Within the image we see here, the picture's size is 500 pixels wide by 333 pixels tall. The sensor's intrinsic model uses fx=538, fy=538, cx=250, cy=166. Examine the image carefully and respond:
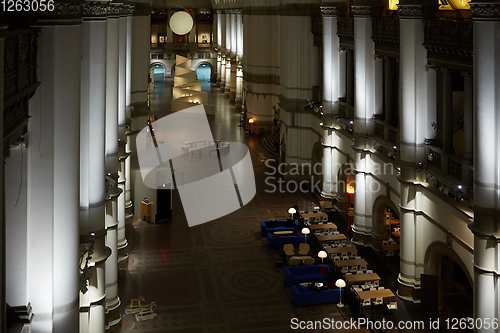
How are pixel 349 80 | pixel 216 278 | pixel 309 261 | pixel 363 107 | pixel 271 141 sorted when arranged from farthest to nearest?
1. pixel 271 141
2. pixel 349 80
3. pixel 363 107
4. pixel 309 261
5. pixel 216 278

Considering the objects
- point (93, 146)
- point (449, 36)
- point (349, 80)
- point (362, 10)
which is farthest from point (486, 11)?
point (349, 80)

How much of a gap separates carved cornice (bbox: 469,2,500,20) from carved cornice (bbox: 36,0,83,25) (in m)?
8.08

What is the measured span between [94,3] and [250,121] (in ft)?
97.4

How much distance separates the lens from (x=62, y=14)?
7395 mm

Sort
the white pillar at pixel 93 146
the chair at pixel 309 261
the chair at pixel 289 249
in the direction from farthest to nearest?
the chair at pixel 289 249, the chair at pixel 309 261, the white pillar at pixel 93 146

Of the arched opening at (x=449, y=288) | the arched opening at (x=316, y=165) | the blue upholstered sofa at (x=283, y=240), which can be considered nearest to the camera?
the arched opening at (x=449, y=288)

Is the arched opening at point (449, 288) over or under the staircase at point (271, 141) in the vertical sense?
under

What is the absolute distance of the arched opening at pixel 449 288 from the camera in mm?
14462

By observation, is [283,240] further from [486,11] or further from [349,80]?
[486,11]

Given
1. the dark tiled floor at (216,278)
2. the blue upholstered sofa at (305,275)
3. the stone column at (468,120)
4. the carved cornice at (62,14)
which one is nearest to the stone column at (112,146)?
the dark tiled floor at (216,278)

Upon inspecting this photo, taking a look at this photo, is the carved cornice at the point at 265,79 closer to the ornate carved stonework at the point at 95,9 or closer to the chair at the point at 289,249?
the chair at the point at 289,249

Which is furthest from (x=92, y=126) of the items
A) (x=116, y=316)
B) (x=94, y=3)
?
(x=116, y=316)

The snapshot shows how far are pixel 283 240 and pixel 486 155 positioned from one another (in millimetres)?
9752

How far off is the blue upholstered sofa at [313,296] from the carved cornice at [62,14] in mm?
10356
